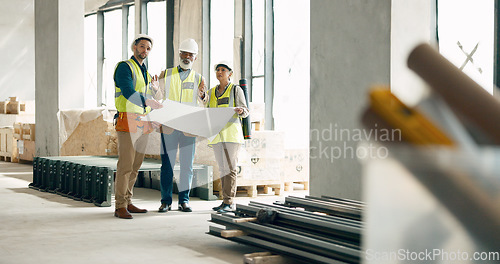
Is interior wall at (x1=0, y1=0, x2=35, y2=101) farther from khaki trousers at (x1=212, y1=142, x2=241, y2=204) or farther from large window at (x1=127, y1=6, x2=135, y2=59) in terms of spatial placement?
khaki trousers at (x1=212, y1=142, x2=241, y2=204)

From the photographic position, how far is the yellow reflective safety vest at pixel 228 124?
7.00 m

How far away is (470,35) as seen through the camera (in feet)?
25.8

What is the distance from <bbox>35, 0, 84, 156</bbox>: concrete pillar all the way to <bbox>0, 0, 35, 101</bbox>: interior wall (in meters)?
7.65

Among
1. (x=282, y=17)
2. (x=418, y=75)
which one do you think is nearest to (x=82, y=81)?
(x=282, y=17)

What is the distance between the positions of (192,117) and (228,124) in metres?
0.43

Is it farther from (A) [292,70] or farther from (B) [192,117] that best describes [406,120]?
(A) [292,70]

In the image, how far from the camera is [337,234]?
14.1 feet

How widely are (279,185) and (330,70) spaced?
11.3 ft

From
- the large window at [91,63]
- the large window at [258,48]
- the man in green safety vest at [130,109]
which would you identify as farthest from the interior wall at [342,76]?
the large window at [91,63]

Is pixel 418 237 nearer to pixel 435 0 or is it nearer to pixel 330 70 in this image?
pixel 330 70

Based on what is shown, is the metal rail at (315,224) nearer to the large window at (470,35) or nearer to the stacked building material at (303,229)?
the stacked building material at (303,229)

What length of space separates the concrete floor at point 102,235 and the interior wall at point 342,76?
53.2 inches

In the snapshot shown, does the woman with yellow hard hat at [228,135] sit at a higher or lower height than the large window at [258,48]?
lower

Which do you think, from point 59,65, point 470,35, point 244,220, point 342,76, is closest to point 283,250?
point 244,220
